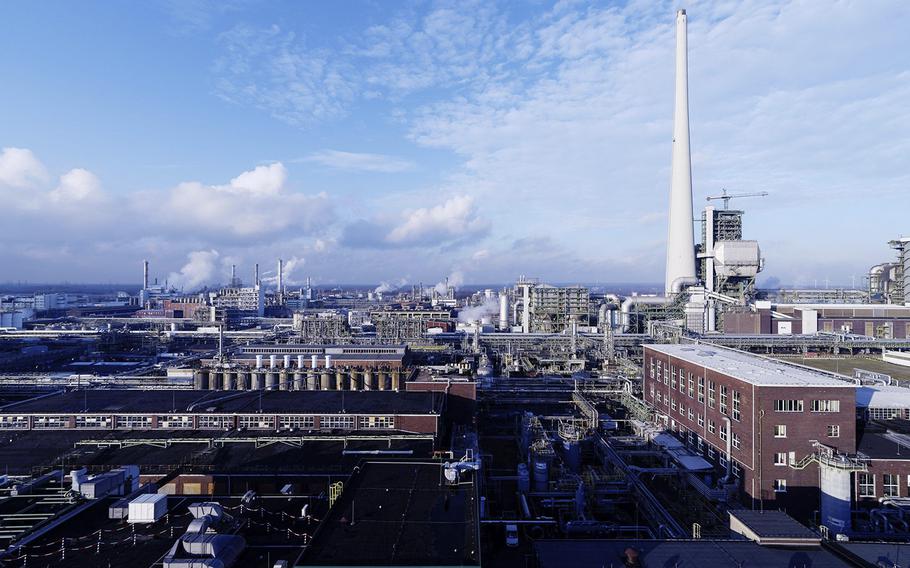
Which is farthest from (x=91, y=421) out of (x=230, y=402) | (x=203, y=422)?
(x=230, y=402)

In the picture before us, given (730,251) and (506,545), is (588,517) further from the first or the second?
(730,251)

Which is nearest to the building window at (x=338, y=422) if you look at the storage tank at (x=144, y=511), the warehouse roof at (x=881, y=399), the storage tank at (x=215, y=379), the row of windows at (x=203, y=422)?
the row of windows at (x=203, y=422)

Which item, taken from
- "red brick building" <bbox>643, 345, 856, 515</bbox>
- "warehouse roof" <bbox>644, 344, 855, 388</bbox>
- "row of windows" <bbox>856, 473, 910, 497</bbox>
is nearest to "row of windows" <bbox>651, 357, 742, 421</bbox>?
"red brick building" <bbox>643, 345, 856, 515</bbox>

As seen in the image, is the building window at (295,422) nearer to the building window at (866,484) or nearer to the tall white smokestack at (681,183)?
the building window at (866,484)

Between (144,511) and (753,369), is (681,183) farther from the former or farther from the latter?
(144,511)

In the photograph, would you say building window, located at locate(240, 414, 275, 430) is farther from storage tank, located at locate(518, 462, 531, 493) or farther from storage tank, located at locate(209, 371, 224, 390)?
storage tank, located at locate(209, 371, 224, 390)
